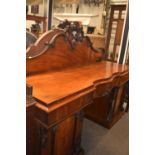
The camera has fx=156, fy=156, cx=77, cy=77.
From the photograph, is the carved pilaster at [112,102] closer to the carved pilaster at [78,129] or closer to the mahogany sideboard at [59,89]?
the mahogany sideboard at [59,89]

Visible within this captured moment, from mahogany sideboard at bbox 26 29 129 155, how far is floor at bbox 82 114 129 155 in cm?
26

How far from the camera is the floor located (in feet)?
5.84

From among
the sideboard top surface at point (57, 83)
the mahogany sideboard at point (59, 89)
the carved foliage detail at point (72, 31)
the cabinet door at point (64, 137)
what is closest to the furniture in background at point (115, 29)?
the mahogany sideboard at point (59, 89)

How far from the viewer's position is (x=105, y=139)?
1985mm

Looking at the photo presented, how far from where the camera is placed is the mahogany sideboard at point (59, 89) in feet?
3.01

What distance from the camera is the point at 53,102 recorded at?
0.91m

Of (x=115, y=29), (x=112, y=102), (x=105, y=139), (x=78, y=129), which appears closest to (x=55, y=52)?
(x=78, y=129)

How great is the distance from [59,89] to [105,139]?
4.08 feet

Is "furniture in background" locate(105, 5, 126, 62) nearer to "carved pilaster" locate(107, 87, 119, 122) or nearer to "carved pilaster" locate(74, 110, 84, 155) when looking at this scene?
"carved pilaster" locate(107, 87, 119, 122)

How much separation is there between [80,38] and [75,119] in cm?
95

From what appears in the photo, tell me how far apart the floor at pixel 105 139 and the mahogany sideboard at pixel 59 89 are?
0.84 feet

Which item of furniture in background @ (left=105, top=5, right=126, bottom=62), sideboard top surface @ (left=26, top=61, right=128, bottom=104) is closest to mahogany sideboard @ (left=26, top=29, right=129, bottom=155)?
sideboard top surface @ (left=26, top=61, right=128, bottom=104)
